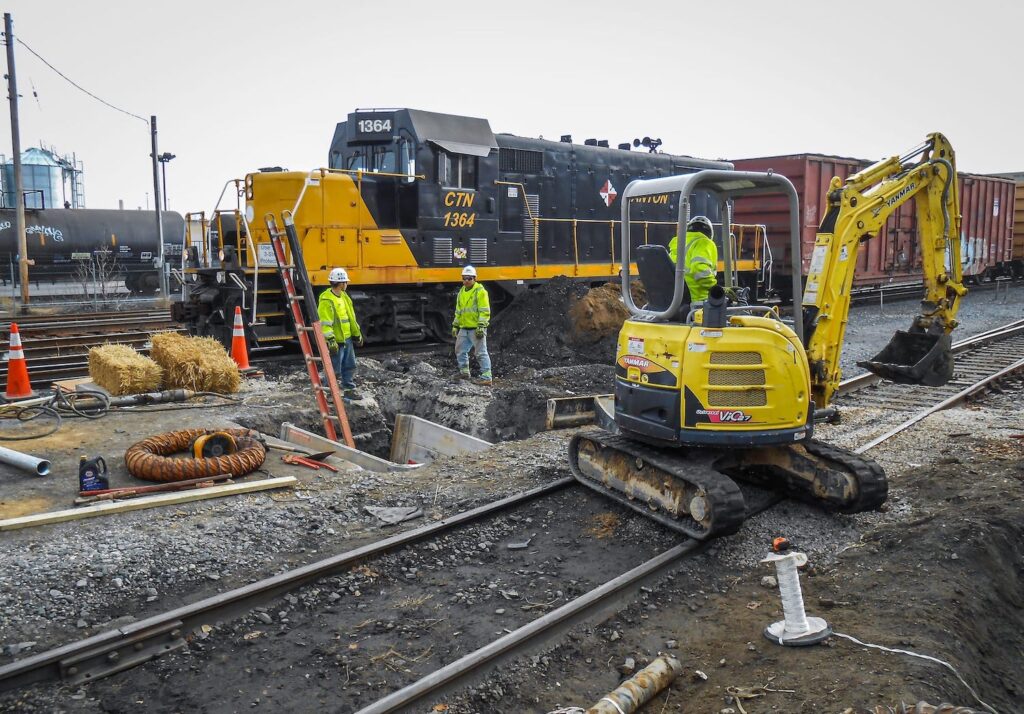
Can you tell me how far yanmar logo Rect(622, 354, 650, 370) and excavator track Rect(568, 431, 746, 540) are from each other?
695 mm

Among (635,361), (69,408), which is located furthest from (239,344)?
(635,361)

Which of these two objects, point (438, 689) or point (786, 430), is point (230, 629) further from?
point (786, 430)

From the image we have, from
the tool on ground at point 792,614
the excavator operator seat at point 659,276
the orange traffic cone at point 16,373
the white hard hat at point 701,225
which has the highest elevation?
the white hard hat at point 701,225

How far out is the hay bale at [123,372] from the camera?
1009 centimetres

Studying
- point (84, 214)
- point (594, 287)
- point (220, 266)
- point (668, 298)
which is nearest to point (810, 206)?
point (594, 287)

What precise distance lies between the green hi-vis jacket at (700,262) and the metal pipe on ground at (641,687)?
2.76m

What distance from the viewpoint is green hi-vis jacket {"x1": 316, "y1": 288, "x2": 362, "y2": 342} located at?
10305 mm

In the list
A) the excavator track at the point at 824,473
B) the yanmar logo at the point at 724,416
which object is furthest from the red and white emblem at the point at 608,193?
the yanmar logo at the point at 724,416

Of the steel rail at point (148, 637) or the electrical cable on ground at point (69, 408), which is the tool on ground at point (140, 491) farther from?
the electrical cable on ground at point (69, 408)

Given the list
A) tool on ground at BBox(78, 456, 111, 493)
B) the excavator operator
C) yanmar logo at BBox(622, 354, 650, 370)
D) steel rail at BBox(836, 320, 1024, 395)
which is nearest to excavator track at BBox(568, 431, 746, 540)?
yanmar logo at BBox(622, 354, 650, 370)

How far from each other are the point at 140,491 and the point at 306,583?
6.95 ft

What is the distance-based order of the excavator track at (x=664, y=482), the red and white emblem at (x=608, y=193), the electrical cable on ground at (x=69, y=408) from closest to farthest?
1. the excavator track at (x=664, y=482)
2. the electrical cable on ground at (x=69, y=408)
3. the red and white emblem at (x=608, y=193)

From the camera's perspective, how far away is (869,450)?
845cm

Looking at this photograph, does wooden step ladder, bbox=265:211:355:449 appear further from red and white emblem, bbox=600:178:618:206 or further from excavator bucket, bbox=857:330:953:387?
red and white emblem, bbox=600:178:618:206
